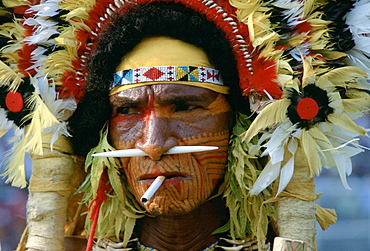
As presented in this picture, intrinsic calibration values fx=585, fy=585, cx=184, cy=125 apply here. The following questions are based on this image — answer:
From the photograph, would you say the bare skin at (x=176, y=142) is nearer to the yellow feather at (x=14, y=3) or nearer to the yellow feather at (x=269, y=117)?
the yellow feather at (x=269, y=117)

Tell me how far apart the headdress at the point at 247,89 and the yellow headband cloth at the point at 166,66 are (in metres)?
0.07

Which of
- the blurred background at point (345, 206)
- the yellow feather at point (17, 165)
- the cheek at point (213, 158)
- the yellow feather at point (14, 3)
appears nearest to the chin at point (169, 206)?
the cheek at point (213, 158)

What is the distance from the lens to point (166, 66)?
286cm

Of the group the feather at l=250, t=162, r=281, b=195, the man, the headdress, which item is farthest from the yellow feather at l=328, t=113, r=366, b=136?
the man

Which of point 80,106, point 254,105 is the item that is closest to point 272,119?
point 254,105

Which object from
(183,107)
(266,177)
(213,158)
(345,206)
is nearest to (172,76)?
(183,107)

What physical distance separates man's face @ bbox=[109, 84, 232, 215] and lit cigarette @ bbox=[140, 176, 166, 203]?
4cm

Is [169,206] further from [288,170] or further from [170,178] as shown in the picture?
[288,170]

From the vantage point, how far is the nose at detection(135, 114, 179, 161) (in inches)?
109

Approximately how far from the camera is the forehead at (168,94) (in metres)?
2.84

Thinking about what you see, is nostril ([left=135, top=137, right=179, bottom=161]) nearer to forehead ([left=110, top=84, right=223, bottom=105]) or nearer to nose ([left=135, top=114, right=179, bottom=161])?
nose ([left=135, top=114, right=179, bottom=161])

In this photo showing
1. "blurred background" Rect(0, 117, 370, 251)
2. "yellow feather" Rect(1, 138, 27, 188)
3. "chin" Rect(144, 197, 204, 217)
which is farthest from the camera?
"blurred background" Rect(0, 117, 370, 251)

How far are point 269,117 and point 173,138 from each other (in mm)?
469

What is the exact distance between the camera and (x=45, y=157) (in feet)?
10.2
